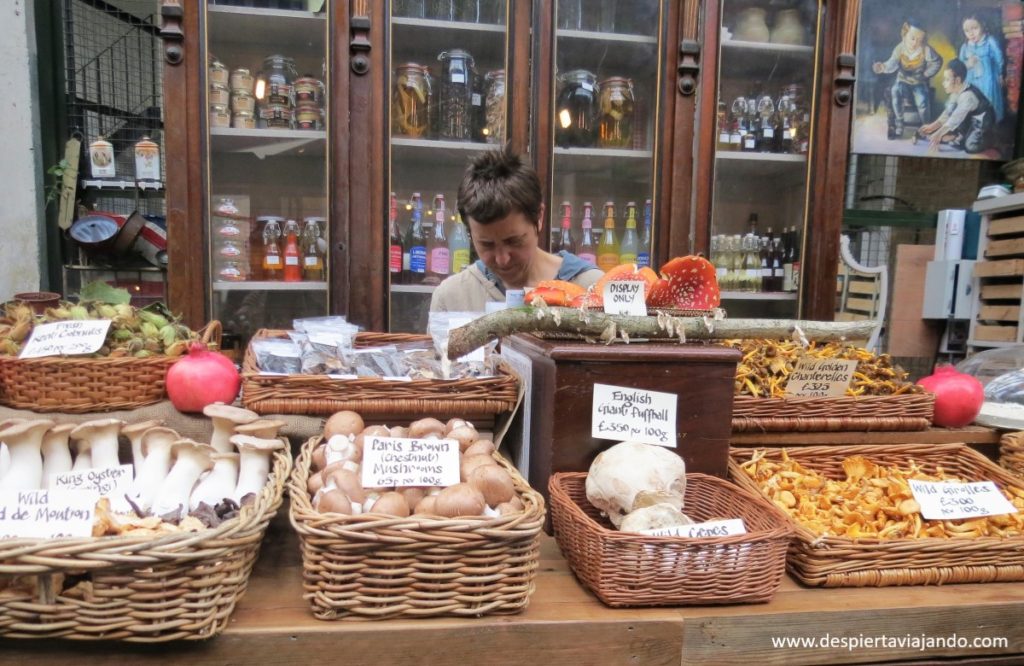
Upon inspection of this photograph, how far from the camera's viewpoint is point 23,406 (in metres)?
1.18

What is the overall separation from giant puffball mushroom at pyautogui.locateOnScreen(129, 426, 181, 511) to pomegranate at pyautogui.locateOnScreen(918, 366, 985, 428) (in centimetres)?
158

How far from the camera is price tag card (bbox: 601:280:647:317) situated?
122 cm

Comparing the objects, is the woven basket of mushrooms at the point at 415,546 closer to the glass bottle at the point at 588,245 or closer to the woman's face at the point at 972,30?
the glass bottle at the point at 588,245

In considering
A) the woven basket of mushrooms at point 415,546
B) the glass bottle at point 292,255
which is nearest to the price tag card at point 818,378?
the woven basket of mushrooms at point 415,546

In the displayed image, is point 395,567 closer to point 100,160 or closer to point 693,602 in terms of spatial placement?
point 693,602

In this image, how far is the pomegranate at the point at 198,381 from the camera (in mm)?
1177

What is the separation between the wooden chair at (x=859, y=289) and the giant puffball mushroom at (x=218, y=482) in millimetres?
3260

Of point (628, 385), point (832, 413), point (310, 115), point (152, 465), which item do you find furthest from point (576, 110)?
point (152, 465)

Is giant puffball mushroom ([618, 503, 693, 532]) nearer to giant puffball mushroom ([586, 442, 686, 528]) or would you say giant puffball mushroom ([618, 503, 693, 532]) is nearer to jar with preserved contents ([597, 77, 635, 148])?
giant puffball mushroom ([586, 442, 686, 528])

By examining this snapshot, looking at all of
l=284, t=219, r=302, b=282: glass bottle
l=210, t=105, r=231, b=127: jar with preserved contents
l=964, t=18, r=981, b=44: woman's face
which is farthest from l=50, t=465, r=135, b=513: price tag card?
l=964, t=18, r=981, b=44: woman's face

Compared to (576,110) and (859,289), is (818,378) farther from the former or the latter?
(859,289)

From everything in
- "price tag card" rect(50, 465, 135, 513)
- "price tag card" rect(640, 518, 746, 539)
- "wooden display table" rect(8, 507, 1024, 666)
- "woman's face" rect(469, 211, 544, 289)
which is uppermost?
"woman's face" rect(469, 211, 544, 289)

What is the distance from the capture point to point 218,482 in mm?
954

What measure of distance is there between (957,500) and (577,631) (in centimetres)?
75
